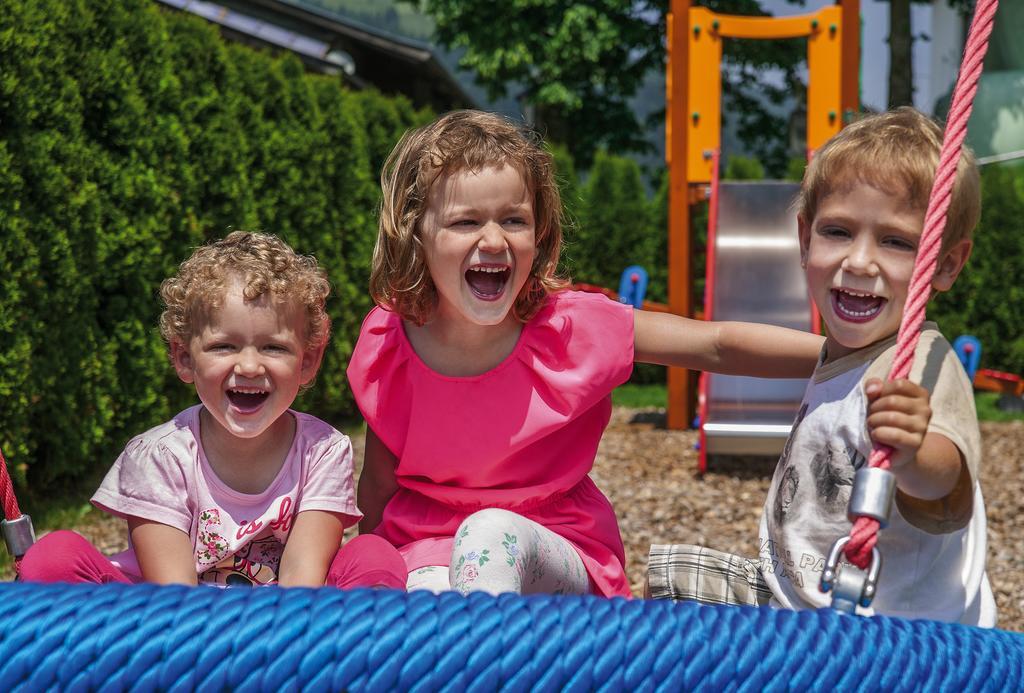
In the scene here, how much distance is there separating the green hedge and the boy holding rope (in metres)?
4.03

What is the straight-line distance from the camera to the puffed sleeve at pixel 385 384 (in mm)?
2166

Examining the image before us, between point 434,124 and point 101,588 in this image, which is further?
point 434,124

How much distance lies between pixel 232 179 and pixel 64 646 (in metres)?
6.24

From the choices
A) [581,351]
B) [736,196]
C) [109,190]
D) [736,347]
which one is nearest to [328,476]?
[581,351]

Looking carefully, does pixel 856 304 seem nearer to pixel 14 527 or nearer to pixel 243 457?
pixel 243 457

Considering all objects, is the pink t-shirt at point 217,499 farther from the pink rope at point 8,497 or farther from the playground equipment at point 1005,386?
the playground equipment at point 1005,386

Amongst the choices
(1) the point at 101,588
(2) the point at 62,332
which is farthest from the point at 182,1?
(1) the point at 101,588

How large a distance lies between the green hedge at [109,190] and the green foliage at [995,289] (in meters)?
7.61

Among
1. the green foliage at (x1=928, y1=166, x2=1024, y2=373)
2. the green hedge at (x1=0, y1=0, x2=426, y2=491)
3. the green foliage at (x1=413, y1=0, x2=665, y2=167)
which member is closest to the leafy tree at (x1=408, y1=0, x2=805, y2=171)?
the green foliage at (x1=413, y1=0, x2=665, y2=167)

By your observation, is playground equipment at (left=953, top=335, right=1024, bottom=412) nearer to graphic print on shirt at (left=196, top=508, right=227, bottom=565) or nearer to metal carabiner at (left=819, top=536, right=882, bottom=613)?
graphic print on shirt at (left=196, top=508, right=227, bottom=565)

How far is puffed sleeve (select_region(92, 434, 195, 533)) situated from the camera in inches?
77.1

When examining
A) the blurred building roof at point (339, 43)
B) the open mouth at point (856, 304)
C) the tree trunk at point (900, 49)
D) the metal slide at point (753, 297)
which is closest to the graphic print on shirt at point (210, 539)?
the open mouth at point (856, 304)

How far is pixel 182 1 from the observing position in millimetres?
15703

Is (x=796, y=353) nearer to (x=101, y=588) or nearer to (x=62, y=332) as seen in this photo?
(x=101, y=588)
